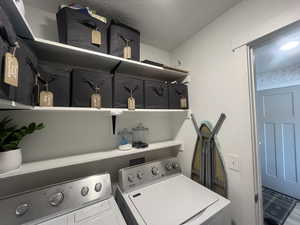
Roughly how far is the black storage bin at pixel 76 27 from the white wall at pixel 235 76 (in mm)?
1053

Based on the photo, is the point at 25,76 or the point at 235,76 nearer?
the point at 25,76

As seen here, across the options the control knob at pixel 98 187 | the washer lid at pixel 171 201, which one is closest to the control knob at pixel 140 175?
the washer lid at pixel 171 201

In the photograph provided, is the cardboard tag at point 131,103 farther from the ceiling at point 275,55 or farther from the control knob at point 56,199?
the ceiling at point 275,55

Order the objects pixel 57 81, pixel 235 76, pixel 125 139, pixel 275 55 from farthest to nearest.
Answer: pixel 275 55 → pixel 125 139 → pixel 235 76 → pixel 57 81

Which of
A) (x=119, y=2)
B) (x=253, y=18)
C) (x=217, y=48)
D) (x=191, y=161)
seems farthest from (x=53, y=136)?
(x=253, y=18)

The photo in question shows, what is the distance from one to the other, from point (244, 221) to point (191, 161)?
1.99 ft

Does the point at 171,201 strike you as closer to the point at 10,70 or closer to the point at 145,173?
the point at 145,173

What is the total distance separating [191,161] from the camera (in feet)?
4.83

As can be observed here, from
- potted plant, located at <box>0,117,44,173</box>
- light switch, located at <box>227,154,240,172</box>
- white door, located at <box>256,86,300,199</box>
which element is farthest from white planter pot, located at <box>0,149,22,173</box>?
white door, located at <box>256,86,300,199</box>

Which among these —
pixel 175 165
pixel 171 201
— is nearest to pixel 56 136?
pixel 171 201

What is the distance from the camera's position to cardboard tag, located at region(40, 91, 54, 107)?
0.82m

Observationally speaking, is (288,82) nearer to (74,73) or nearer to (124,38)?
(124,38)

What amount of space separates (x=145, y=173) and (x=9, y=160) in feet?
3.20

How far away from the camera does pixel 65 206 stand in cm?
89
